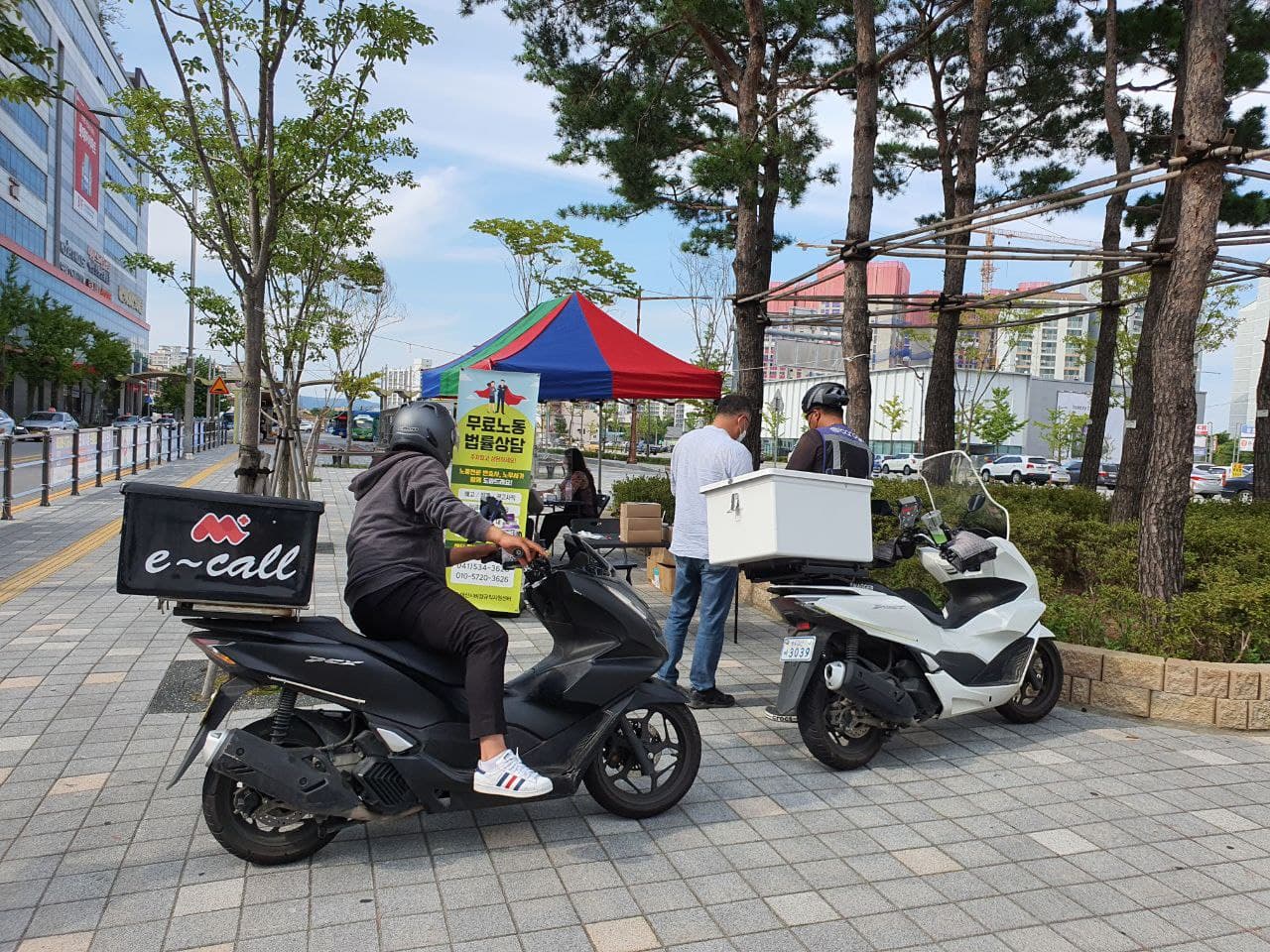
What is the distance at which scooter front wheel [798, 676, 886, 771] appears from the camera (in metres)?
4.25

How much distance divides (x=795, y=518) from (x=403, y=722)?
6.32 feet

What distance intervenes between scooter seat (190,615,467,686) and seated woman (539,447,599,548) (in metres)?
5.94

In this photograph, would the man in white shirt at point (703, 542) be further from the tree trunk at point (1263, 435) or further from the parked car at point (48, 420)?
the parked car at point (48, 420)

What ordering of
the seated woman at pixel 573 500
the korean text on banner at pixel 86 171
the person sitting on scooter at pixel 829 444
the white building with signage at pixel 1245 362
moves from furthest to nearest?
the white building with signage at pixel 1245 362
the korean text on banner at pixel 86 171
the seated woman at pixel 573 500
the person sitting on scooter at pixel 829 444

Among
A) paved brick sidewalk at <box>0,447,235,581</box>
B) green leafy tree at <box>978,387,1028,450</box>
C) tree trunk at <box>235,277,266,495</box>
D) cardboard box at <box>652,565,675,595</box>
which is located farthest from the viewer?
green leafy tree at <box>978,387,1028,450</box>

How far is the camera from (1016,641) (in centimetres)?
482

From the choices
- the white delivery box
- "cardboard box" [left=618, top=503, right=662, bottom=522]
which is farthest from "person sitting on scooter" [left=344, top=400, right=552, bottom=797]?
"cardboard box" [left=618, top=503, right=662, bottom=522]

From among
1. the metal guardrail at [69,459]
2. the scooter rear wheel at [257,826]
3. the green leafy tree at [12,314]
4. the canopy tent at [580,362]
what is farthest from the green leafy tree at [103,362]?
the scooter rear wheel at [257,826]

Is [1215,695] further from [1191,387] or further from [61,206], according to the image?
[61,206]

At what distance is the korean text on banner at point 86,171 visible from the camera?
2394 inches

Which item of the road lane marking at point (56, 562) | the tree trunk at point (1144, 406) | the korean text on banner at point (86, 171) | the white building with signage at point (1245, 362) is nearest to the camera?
the road lane marking at point (56, 562)

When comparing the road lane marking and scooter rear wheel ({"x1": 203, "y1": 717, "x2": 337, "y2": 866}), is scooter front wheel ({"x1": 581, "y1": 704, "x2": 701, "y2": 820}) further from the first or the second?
the road lane marking

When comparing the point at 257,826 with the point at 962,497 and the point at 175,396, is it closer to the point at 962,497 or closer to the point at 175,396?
the point at 962,497

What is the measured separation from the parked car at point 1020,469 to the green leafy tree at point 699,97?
29.7 m
